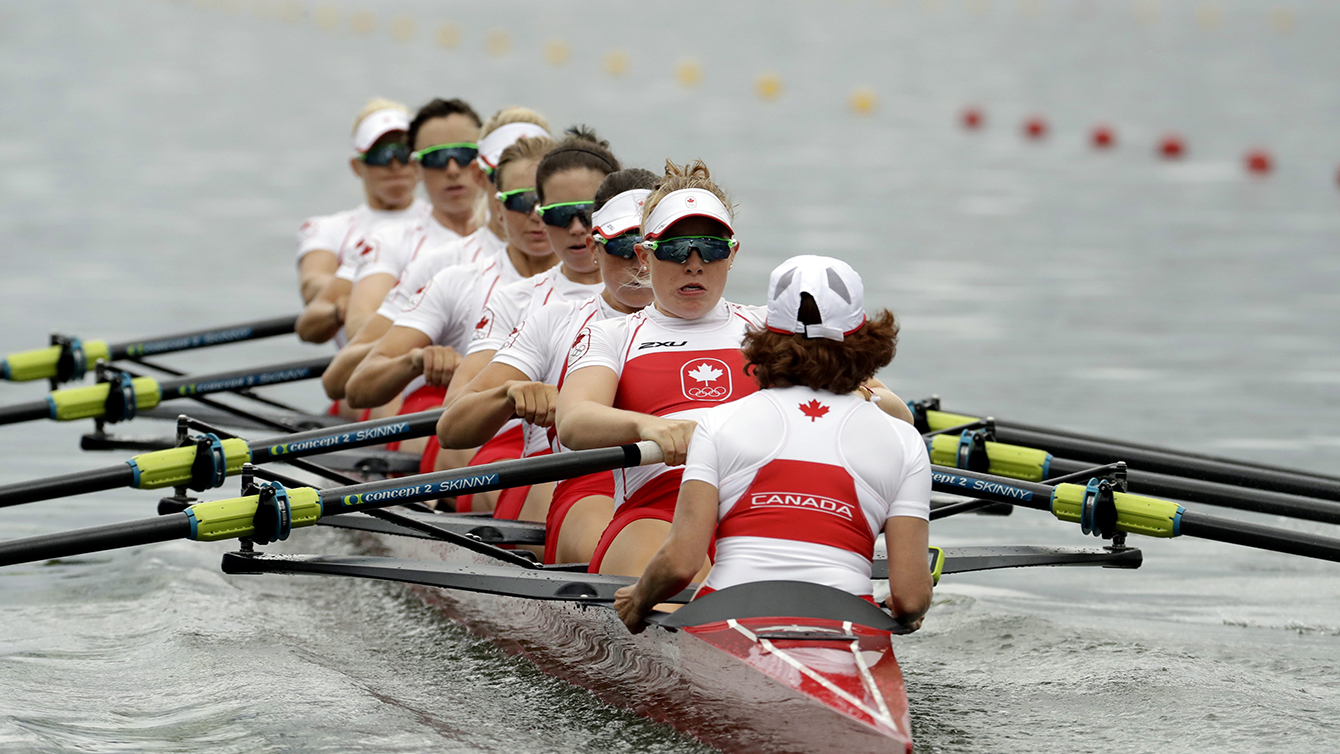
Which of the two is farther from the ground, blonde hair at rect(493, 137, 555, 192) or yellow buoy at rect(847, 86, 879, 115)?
yellow buoy at rect(847, 86, 879, 115)

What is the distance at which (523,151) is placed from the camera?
6.40 metres

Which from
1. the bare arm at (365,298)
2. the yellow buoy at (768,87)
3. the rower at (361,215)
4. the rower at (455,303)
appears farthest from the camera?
the yellow buoy at (768,87)

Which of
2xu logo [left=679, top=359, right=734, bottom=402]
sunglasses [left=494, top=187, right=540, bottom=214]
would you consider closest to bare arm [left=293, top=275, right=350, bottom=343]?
sunglasses [left=494, top=187, right=540, bottom=214]

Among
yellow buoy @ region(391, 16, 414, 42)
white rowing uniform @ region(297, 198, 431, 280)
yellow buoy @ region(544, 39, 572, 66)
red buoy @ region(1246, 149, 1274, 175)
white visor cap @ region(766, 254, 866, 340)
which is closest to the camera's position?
white visor cap @ region(766, 254, 866, 340)

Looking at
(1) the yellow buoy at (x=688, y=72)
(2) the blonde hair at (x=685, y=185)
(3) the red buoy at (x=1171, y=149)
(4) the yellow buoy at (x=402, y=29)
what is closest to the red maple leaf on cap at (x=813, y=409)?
(2) the blonde hair at (x=685, y=185)

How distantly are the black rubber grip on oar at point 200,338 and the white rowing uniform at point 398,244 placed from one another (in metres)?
0.96

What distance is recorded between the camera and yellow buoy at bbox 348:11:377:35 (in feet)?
138

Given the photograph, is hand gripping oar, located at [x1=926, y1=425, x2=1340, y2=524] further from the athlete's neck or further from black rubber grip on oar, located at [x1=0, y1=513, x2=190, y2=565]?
black rubber grip on oar, located at [x1=0, y1=513, x2=190, y2=565]

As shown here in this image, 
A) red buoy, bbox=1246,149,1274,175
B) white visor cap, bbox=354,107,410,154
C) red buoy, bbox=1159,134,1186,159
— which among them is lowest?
white visor cap, bbox=354,107,410,154

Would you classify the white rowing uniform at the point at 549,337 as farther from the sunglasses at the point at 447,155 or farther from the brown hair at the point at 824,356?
the sunglasses at the point at 447,155

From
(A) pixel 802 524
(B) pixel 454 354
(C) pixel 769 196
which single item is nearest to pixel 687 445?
(A) pixel 802 524

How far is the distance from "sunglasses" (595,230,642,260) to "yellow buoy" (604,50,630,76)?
28.4m

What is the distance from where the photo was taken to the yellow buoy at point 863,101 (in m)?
28.1

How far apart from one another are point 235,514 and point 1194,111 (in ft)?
78.5
